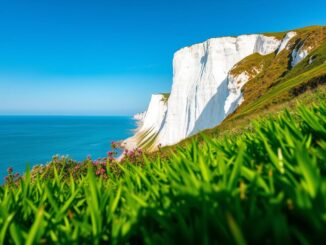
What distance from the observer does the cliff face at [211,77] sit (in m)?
77.6

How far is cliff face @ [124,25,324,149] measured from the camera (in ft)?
254

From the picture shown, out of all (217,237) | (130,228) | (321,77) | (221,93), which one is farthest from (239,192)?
(221,93)

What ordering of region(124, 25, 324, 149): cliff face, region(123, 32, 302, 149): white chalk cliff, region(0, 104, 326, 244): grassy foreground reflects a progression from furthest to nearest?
region(123, 32, 302, 149): white chalk cliff
region(124, 25, 324, 149): cliff face
region(0, 104, 326, 244): grassy foreground

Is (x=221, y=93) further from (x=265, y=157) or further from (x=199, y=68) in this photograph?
(x=265, y=157)

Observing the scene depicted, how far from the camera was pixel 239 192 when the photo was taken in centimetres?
182

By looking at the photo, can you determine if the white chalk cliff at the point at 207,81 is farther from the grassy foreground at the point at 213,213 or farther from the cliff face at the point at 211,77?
the grassy foreground at the point at 213,213

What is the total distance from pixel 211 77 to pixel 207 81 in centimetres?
A: 198

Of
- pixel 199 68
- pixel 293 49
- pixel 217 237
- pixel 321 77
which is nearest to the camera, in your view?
pixel 217 237

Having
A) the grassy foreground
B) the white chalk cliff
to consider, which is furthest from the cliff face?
the grassy foreground

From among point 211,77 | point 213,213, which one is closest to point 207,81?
point 211,77

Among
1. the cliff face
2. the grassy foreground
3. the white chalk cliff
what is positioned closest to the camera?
the grassy foreground

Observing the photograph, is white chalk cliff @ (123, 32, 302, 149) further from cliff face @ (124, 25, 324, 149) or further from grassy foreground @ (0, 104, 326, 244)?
grassy foreground @ (0, 104, 326, 244)

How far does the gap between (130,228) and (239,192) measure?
687 millimetres

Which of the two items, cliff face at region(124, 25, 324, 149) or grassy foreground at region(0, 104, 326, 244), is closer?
grassy foreground at region(0, 104, 326, 244)
